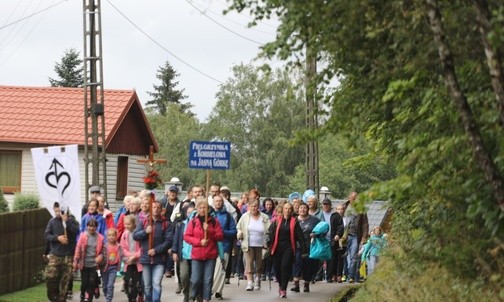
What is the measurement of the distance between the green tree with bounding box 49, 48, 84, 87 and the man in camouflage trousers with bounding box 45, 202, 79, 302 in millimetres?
72578

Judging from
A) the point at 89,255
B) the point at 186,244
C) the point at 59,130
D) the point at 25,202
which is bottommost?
the point at 89,255

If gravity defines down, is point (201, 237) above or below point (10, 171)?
below

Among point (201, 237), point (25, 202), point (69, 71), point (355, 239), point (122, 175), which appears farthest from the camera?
point (69, 71)

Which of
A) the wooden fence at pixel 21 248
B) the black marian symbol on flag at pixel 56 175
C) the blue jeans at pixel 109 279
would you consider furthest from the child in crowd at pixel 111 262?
the wooden fence at pixel 21 248

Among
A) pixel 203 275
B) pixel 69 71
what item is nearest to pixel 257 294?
pixel 203 275

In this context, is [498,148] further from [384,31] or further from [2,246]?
[2,246]

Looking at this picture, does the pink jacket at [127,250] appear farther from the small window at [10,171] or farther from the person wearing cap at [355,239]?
the small window at [10,171]

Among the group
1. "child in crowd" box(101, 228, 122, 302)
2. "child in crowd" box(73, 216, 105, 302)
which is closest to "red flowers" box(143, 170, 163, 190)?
"child in crowd" box(101, 228, 122, 302)

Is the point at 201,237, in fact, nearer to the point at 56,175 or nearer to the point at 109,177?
the point at 56,175

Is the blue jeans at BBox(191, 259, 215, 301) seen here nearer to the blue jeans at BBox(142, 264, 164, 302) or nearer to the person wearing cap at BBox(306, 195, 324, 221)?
the blue jeans at BBox(142, 264, 164, 302)

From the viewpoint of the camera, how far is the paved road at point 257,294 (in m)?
22.9

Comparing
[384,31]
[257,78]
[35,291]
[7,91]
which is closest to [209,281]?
[35,291]

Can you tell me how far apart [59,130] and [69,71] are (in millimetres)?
49703

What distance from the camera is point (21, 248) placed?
82.5 ft
